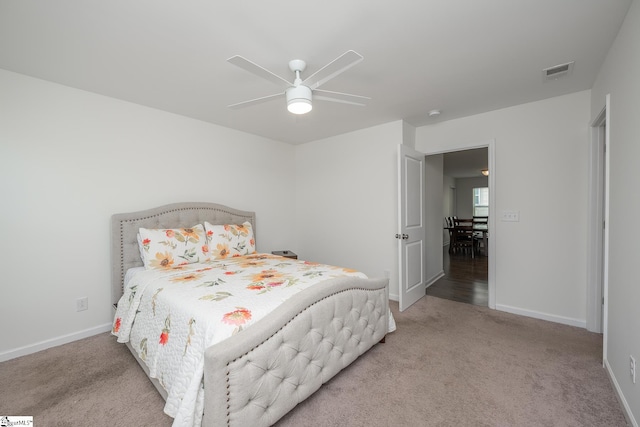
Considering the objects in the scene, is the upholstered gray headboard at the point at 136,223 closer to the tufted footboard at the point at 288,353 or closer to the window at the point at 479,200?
the tufted footboard at the point at 288,353

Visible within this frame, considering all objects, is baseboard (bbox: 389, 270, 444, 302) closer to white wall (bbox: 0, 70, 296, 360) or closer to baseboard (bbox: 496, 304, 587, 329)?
baseboard (bbox: 496, 304, 587, 329)

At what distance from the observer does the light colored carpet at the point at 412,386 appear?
5.13ft

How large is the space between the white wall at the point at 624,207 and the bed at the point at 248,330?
146cm

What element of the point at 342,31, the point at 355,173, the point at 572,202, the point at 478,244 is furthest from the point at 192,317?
the point at 478,244

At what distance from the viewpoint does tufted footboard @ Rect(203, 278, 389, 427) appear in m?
1.24

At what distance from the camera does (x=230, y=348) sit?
125 cm

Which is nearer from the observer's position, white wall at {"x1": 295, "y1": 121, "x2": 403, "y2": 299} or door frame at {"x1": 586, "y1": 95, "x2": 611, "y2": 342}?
door frame at {"x1": 586, "y1": 95, "x2": 611, "y2": 342}

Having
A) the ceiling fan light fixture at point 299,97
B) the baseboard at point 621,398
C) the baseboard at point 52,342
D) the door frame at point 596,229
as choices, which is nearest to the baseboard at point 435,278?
the door frame at point 596,229

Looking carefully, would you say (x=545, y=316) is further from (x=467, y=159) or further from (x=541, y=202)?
(x=467, y=159)

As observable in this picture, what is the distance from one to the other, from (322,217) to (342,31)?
2.86m

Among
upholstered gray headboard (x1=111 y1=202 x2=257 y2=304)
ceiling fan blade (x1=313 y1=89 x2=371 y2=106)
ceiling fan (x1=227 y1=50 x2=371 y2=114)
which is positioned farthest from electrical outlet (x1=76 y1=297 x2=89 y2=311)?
ceiling fan blade (x1=313 y1=89 x2=371 y2=106)

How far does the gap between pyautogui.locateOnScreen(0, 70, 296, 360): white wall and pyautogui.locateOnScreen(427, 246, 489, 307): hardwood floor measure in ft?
11.7

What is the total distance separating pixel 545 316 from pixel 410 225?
5.41ft

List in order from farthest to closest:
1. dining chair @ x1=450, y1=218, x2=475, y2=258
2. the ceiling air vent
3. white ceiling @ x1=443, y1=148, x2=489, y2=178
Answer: dining chair @ x1=450, y1=218, x2=475, y2=258
white ceiling @ x1=443, y1=148, x2=489, y2=178
the ceiling air vent
